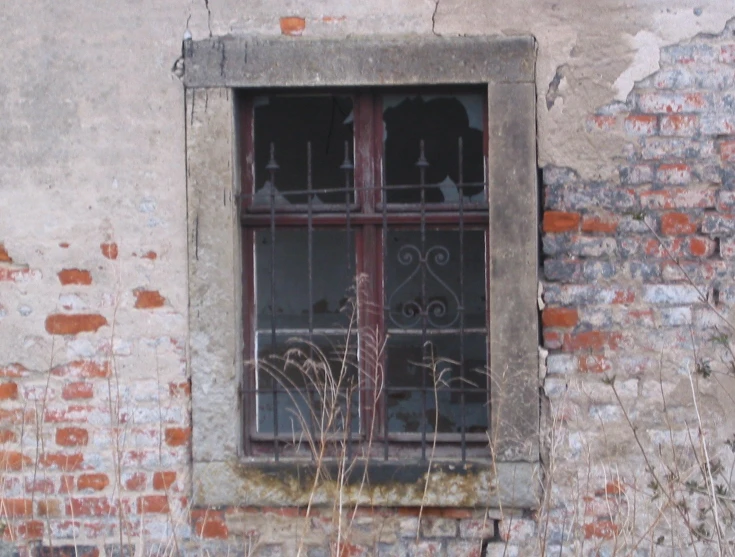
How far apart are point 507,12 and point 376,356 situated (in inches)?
58.9

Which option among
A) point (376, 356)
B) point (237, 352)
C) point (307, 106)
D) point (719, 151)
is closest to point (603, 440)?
point (376, 356)

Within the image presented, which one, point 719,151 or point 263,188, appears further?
point 263,188

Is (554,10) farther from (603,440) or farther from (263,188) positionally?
(603,440)

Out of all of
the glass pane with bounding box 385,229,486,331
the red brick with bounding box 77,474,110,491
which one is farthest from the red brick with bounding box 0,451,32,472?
the glass pane with bounding box 385,229,486,331

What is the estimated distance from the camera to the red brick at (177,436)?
3902 mm

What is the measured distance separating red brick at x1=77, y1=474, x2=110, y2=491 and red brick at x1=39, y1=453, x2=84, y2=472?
5 cm

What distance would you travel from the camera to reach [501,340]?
12.6 ft

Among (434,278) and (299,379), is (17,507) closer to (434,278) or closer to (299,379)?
(299,379)

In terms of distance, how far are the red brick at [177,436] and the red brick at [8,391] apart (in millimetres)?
642

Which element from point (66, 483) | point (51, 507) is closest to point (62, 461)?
point (66, 483)

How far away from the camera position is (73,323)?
12.8 feet

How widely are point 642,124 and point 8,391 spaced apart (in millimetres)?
2785

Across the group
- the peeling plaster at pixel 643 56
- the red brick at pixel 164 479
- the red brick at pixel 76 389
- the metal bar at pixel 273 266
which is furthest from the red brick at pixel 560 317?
the red brick at pixel 76 389

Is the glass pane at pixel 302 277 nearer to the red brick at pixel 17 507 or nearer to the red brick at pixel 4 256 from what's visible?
the red brick at pixel 4 256
